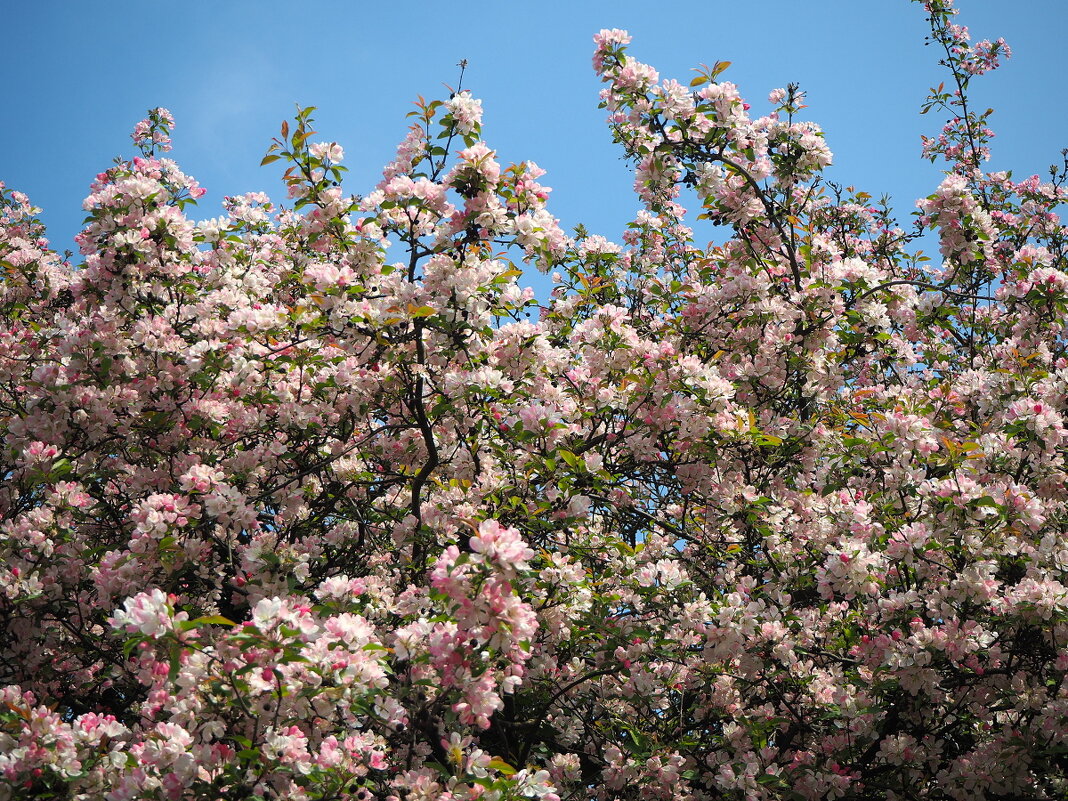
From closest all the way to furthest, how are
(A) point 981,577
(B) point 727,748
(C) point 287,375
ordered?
(A) point 981,577, (B) point 727,748, (C) point 287,375

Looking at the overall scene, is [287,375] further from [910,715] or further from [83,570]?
[910,715]

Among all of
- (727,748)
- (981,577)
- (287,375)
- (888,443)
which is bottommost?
(727,748)

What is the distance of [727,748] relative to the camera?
4.61m

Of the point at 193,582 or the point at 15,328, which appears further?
the point at 15,328

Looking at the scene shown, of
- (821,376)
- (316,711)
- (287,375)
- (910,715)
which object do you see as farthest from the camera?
(821,376)

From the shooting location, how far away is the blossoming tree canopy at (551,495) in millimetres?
3723

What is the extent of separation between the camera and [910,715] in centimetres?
424

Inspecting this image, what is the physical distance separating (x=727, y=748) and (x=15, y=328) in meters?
5.65

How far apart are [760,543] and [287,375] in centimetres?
326

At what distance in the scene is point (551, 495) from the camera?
13.4ft

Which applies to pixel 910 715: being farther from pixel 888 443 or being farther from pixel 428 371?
pixel 428 371

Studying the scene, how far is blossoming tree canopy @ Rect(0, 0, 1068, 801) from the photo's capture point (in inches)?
147

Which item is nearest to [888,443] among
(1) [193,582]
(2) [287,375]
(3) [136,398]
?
(2) [287,375]

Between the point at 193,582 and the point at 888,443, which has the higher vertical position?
the point at 888,443
